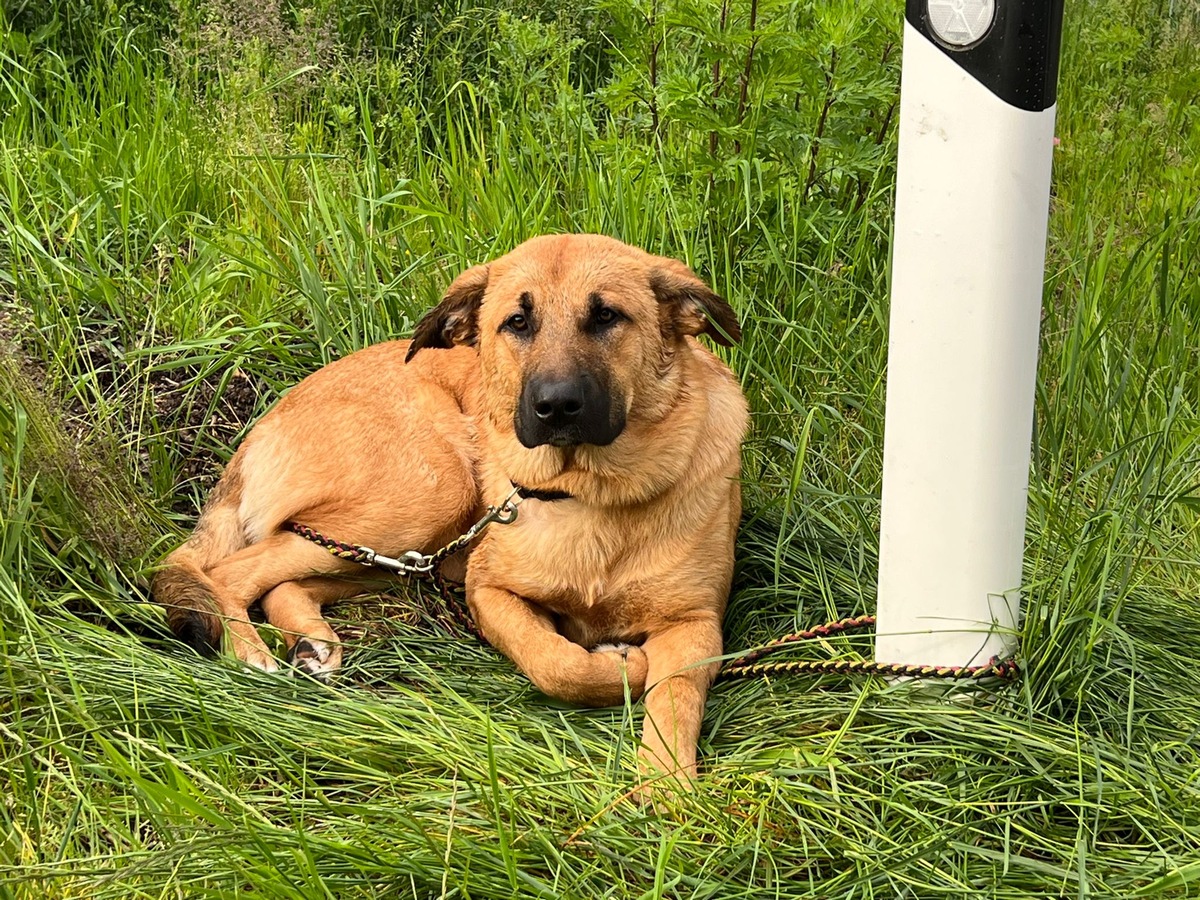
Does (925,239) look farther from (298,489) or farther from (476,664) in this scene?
(298,489)

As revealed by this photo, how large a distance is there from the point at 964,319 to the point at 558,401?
95 cm

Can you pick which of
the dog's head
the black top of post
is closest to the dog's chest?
the dog's head

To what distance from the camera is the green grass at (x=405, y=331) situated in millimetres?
2168

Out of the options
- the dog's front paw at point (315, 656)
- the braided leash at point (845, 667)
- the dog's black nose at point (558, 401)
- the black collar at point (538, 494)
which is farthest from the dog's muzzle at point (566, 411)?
the dog's front paw at point (315, 656)

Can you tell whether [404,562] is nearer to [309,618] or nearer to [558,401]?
[309,618]

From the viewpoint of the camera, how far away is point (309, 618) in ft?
10.6

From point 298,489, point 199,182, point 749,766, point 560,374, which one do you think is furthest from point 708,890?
point 199,182

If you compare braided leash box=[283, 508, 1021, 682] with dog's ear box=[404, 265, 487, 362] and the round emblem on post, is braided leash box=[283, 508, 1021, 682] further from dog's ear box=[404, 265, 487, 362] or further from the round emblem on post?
the round emblem on post

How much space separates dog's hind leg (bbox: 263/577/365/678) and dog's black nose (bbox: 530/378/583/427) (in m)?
0.87

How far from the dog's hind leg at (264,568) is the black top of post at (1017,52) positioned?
2.15m

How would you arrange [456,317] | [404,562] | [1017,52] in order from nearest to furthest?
[1017,52] < [456,317] < [404,562]

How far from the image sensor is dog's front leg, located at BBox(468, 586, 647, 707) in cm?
277

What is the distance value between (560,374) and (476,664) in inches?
32.4

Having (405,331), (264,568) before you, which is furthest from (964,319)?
(405,331)
